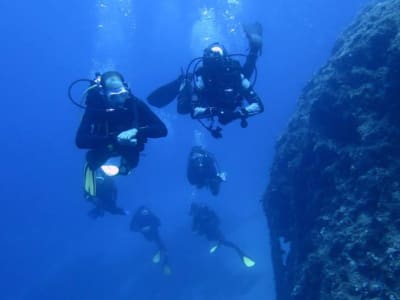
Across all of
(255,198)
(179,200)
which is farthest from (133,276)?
(179,200)

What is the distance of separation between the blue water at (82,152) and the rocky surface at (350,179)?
2860 cm

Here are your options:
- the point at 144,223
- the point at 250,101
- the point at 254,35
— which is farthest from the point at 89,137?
the point at 144,223

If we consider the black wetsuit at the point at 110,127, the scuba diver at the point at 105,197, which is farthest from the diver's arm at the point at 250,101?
the scuba diver at the point at 105,197

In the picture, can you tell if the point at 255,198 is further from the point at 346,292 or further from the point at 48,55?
the point at 346,292

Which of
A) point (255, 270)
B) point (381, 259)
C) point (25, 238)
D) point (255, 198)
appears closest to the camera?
point (381, 259)

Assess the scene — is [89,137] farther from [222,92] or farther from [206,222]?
[206,222]

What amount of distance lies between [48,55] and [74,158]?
1875cm

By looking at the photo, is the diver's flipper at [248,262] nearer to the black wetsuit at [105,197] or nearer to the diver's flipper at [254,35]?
the black wetsuit at [105,197]

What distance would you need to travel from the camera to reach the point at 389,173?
6.54 m

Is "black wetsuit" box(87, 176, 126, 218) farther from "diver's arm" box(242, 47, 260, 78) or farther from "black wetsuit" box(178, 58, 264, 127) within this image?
"diver's arm" box(242, 47, 260, 78)

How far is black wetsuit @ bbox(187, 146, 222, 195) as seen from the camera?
36.8 ft

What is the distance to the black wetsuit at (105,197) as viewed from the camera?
11500 millimetres

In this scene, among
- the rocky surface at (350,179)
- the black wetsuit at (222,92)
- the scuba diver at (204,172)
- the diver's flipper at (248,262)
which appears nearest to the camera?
the rocky surface at (350,179)

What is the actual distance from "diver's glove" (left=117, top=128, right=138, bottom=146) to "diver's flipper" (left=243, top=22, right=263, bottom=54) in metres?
3.67
